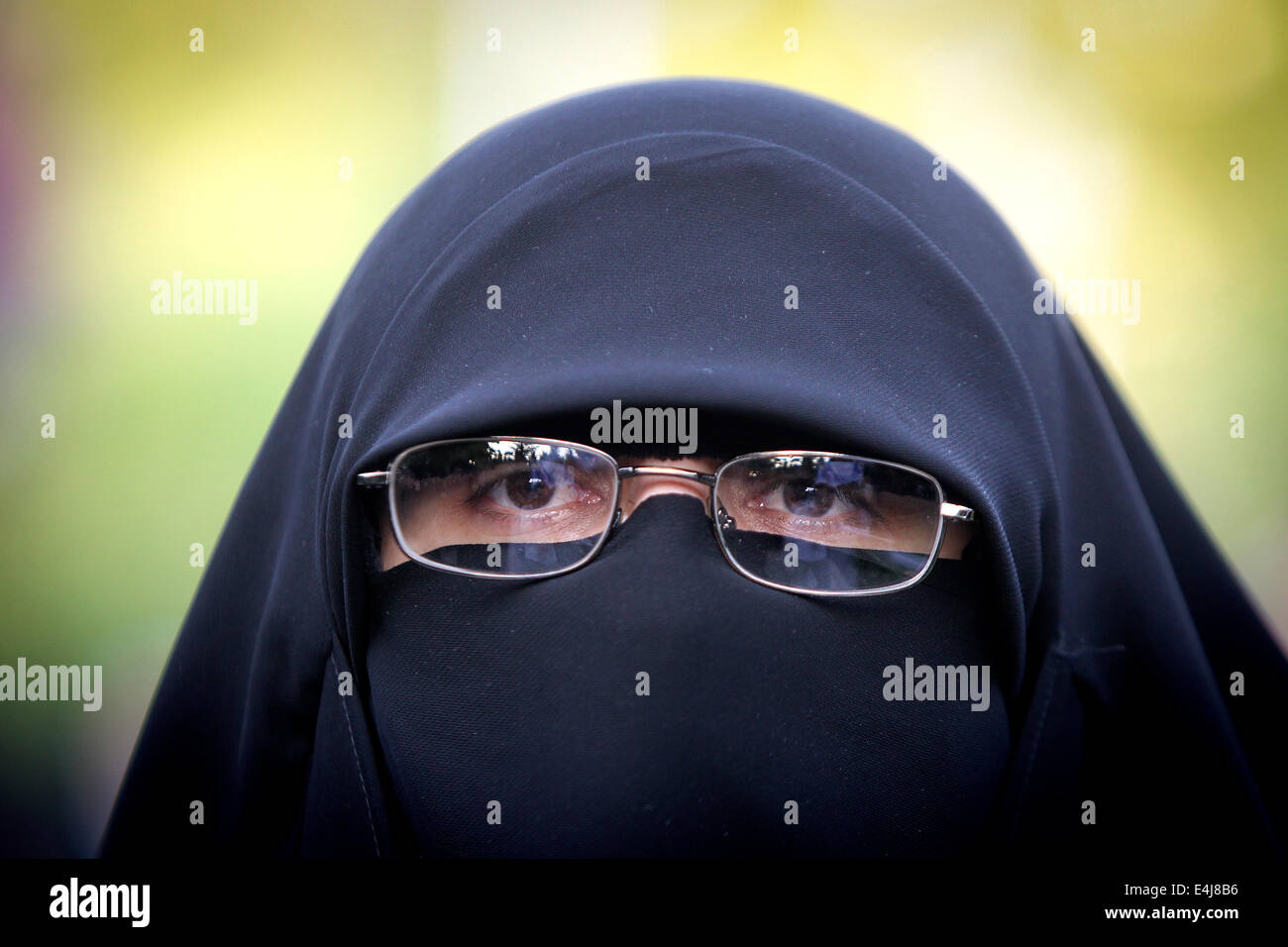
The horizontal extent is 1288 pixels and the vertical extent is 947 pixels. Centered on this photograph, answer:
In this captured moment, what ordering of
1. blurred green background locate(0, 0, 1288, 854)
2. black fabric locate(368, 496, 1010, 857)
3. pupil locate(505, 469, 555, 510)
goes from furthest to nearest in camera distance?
blurred green background locate(0, 0, 1288, 854)
pupil locate(505, 469, 555, 510)
black fabric locate(368, 496, 1010, 857)

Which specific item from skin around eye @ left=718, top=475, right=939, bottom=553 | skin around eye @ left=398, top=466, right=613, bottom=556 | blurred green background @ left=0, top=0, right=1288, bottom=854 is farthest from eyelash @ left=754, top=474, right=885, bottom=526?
blurred green background @ left=0, top=0, right=1288, bottom=854

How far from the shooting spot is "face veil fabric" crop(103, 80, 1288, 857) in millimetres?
1131

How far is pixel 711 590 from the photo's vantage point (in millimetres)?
1161

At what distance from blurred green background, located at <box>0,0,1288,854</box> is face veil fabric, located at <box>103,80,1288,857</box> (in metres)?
0.49

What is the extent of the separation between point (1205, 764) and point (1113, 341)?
4.58ft

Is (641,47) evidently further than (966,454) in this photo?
Yes

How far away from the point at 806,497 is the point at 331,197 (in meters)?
1.68

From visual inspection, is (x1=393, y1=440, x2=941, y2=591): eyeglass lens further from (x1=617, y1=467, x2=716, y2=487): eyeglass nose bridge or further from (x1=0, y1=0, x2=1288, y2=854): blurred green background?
(x1=0, y1=0, x2=1288, y2=854): blurred green background

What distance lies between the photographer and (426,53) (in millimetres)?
2090

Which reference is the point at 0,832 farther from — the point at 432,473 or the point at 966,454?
the point at 966,454

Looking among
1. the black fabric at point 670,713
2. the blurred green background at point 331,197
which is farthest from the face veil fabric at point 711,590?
the blurred green background at point 331,197

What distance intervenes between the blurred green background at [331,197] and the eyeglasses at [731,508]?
2.81ft

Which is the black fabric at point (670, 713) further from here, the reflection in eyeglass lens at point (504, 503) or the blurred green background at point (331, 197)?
the blurred green background at point (331, 197)
